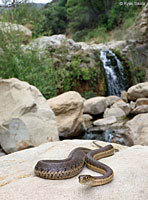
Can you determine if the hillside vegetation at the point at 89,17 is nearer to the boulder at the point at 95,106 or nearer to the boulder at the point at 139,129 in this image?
the boulder at the point at 95,106

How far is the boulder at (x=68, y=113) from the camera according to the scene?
7.68m

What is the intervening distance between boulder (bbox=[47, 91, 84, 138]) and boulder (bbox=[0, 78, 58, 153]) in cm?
155

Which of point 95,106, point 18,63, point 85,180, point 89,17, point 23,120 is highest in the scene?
point 89,17

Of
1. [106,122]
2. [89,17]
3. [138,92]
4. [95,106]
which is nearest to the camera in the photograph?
[106,122]

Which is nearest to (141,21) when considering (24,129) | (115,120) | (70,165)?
(115,120)

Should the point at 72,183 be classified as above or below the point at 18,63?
below

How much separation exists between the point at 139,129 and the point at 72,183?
4.25 meters

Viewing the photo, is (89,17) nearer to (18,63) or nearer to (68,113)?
(18,63)

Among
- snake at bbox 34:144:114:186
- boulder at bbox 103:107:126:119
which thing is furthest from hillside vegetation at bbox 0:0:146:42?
snake at bbox 34:144:114:186

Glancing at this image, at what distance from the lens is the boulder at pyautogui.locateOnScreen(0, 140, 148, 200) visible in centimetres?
193

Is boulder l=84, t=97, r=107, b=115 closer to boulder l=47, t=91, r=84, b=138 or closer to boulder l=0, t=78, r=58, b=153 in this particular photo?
boulder l=47, t=91, r=84, b=138

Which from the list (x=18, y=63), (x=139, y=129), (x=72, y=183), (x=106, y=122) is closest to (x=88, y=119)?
(x=106, y=122)

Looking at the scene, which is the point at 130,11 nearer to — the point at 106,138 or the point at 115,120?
the point at 115,120

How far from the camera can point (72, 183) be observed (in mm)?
2182
